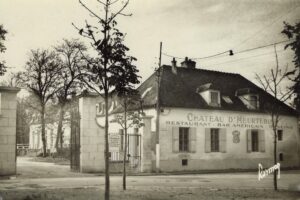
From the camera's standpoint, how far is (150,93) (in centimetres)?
2162

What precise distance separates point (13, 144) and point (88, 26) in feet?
26.3

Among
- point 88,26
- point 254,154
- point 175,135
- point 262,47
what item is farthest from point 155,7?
point 254,154

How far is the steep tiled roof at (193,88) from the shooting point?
21.1 meters

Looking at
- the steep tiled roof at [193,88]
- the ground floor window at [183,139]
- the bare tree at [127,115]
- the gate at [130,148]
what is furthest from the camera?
the steep tiled roof at [193,88]

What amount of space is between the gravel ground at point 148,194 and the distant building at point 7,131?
4.09 m

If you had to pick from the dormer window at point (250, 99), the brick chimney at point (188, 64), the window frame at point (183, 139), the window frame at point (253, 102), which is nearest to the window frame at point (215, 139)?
the window frame at point (183, 139)

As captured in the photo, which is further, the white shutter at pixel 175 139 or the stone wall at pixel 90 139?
the white shutter at pixel 175 139

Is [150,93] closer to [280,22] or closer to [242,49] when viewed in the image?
[242,49]

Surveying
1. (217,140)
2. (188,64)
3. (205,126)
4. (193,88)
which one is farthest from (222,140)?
(188,64)

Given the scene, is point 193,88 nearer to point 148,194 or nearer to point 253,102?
point 253,102

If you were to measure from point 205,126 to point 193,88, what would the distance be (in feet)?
8.46

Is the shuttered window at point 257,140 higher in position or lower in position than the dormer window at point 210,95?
lower

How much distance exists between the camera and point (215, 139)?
72.6ft

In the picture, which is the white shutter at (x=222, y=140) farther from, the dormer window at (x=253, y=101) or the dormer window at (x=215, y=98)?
the dormer window at (x=253, y=101)
